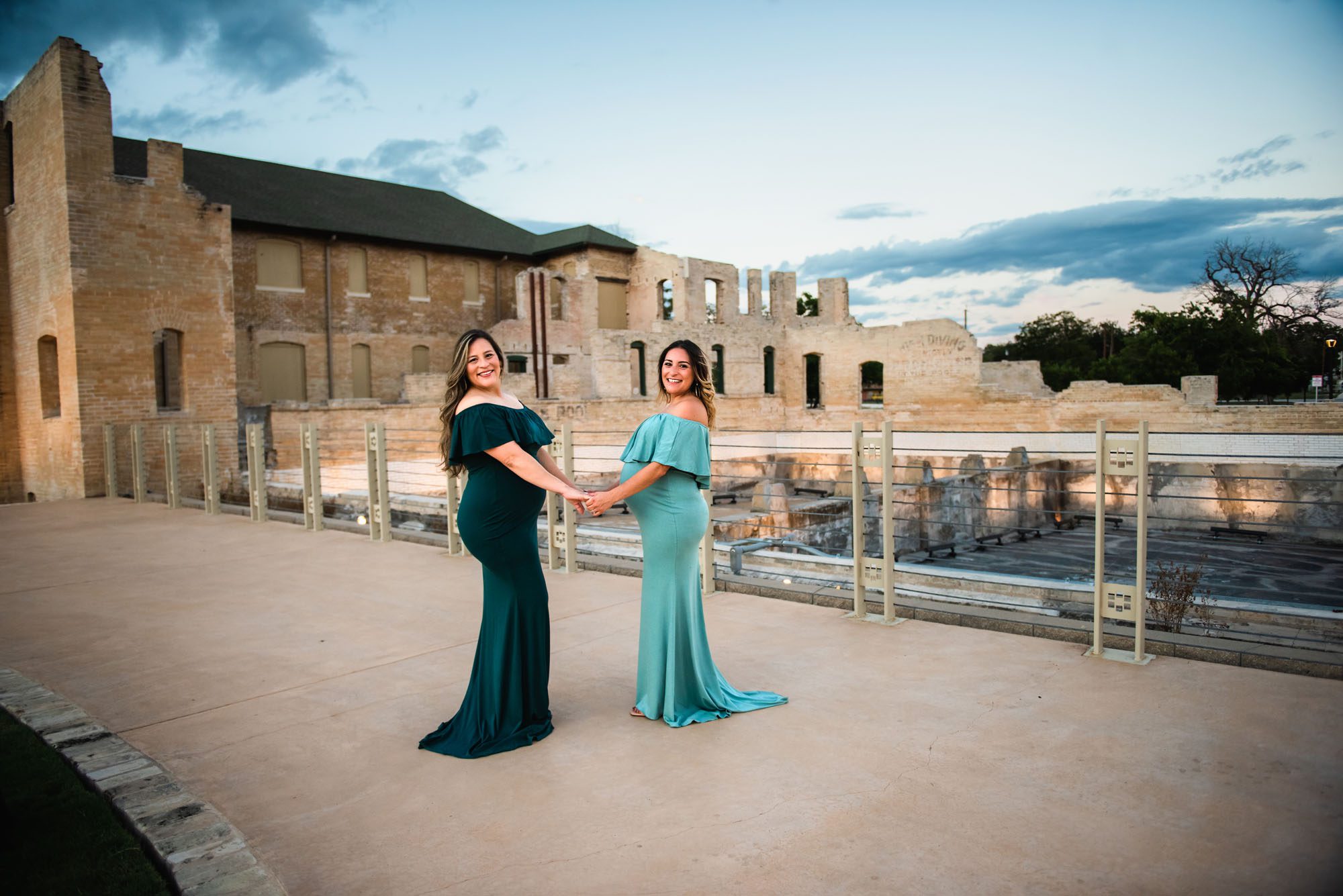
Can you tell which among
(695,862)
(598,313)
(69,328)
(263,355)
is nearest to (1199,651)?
(695,862)

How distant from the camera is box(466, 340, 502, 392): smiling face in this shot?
343 cm

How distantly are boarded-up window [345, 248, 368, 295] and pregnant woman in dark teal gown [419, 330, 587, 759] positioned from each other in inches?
1016

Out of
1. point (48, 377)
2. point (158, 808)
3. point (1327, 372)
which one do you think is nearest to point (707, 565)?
point (158, 808)

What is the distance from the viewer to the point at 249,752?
11.0 feet

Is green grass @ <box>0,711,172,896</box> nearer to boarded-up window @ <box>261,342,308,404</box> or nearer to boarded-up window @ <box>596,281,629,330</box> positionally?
boarded-up window @ <box>261,342,308,404</box>

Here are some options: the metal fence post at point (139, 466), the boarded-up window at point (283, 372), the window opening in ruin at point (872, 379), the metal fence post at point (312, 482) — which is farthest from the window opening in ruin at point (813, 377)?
the metal fence post at point (312, 482)

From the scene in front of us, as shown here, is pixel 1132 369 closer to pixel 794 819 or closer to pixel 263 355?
pixel 263 355

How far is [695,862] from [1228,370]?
36.1m

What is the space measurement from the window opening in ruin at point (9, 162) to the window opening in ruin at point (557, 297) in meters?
16.6

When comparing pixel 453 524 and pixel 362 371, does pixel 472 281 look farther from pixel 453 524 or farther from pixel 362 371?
pixel 453 524

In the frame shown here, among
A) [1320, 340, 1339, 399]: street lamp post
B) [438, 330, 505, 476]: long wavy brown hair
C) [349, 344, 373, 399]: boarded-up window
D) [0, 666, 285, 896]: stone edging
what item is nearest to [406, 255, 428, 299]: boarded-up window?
[349, 344, 373, 399]: boarded-up window

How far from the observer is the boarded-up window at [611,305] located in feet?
107

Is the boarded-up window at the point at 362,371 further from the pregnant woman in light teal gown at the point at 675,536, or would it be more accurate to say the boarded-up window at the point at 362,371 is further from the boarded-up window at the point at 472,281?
the pregnant woman in light teal gown at the point at 675,536

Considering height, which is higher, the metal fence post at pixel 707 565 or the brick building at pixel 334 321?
the brick building at pixel 334 321
